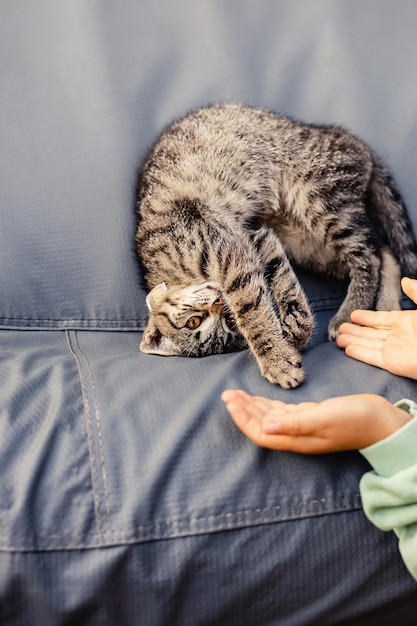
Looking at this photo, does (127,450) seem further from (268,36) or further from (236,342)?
(268,36)

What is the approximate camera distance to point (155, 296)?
5.90 ft

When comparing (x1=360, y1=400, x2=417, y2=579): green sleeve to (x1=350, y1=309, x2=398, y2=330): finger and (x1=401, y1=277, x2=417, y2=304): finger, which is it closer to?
(x1=401, y1=277, x2=417, y2=304): finger

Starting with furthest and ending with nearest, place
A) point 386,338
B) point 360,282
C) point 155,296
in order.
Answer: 1. point 360,282
2. point 155,296
3. point 386,338

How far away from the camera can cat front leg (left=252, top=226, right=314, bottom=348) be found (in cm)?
171

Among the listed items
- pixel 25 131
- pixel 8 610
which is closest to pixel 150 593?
pixel 8 610

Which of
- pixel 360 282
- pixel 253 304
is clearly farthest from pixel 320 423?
pixel 360 282

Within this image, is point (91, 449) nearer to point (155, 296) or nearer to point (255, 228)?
point (155, 296)

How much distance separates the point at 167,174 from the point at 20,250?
53cm

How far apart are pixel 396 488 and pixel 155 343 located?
0.81m

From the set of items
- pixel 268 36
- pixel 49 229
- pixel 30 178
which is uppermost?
pixel 268 36

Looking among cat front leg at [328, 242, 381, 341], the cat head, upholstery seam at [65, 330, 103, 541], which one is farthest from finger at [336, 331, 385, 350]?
upholstery seam at [65, 330, 103, 541]

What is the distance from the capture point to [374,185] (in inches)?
81.2

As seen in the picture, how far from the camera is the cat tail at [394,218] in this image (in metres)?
2.00

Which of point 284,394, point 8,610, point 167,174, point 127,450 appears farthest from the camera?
point 167,174
